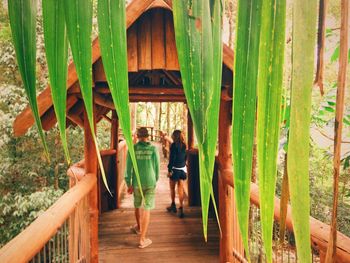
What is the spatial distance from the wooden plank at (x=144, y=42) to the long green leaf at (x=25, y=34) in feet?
10.1

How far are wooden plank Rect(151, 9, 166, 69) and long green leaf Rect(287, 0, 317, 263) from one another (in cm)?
313

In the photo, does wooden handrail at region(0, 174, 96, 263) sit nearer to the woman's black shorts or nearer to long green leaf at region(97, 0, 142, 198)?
long green leaf at region(97, 0, 142, 198)

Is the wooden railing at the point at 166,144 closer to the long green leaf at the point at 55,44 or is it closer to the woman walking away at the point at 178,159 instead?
the woman walking away at the point at 178,159

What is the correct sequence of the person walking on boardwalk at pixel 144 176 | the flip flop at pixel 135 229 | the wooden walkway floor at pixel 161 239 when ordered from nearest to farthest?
the wooden walkway floor at pixel 161 239, the person walking on boardwalk at pixel 144 176, the flip flop at pixel 135 229

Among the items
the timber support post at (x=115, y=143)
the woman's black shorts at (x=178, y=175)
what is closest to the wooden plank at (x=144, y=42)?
the woman's black shorts at (x=178, y=175)

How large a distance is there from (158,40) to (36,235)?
2453mm

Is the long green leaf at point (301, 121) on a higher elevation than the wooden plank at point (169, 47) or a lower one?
lower

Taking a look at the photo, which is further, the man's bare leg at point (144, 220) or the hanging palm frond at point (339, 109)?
the man's bare leg at point (144, 220)

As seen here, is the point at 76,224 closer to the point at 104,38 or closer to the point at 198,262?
the point at 198,262

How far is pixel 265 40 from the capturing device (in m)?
0.30

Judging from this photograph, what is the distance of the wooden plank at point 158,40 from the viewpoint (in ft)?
10.9

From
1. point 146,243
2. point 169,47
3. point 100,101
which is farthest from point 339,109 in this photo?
point 146,243

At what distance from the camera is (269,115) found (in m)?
0.29

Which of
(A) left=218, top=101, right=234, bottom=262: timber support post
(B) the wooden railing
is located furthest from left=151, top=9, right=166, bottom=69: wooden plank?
(B) the wooden railing
